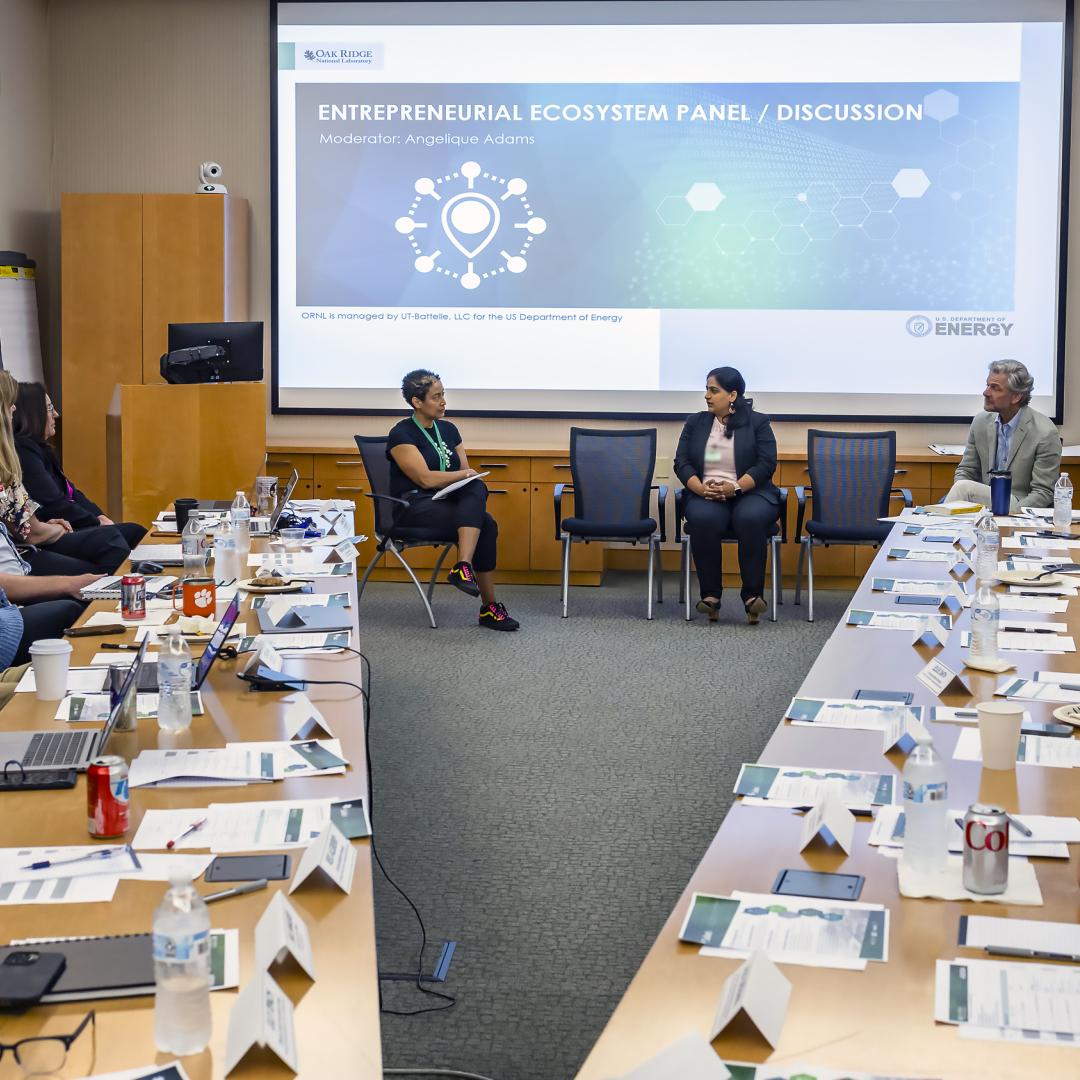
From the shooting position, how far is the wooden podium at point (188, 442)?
6641mm

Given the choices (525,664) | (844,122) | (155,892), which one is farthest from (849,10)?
(155,892)

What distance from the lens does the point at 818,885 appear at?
6.45ft

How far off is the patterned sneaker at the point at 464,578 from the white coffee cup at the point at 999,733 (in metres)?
4.51

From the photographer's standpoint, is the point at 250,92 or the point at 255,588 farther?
the point at 250,92

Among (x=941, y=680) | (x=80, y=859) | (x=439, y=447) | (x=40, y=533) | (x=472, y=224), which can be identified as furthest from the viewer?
(x=472, y=224)

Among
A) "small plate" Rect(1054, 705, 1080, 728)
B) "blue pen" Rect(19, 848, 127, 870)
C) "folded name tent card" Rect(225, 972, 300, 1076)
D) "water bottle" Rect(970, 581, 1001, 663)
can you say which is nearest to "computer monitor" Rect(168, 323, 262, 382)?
"water bottle" Rect(970, 581, 1001, 663)

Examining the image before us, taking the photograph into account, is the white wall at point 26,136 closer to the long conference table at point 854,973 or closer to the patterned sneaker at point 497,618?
the patterned sneaker at point 497,618

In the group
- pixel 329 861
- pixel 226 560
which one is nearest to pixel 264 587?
pixel 226 560

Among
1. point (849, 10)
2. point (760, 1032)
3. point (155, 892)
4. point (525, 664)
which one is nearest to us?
point (760, 1032)

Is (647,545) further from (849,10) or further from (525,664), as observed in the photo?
(849,10)

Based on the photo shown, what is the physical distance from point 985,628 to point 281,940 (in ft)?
6.84

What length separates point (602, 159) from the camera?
8.30 meters

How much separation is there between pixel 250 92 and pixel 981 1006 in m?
7.91

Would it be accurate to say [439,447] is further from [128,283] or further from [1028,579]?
[1028,579]
